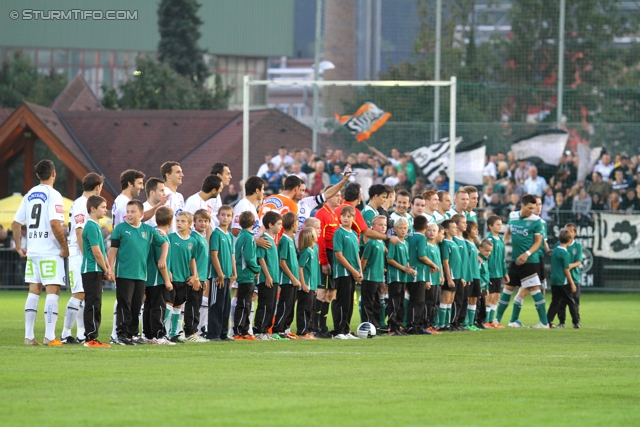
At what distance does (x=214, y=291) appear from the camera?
1448 cm

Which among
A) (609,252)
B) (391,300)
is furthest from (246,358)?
(609,252)

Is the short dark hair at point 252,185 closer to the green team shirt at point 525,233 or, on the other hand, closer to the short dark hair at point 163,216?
the short dark hair at point 163,216

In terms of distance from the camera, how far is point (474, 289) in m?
18.0

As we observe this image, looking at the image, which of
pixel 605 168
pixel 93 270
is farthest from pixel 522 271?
pixel 605 168

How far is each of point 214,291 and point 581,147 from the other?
1746cm

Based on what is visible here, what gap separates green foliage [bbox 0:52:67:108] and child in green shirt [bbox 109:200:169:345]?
51835mm

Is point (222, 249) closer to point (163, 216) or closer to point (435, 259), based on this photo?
point (163, 216)

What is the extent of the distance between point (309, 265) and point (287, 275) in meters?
0.44

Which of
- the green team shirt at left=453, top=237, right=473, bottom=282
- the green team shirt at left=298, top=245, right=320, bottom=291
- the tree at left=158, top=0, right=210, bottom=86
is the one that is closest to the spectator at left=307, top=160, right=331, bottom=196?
the green team shirt at left=453, top=237, right=473, bottom=282

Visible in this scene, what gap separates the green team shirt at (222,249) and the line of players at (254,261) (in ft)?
0.05

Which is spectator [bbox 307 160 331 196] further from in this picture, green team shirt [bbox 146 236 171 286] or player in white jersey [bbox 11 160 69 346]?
player in white jersey [bbox 11 160 69 346]

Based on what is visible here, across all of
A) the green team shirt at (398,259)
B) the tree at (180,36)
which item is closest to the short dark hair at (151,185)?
the green team shirt at (398,259)

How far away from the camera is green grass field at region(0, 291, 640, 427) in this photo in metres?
7.87

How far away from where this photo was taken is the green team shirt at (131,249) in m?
13.1
